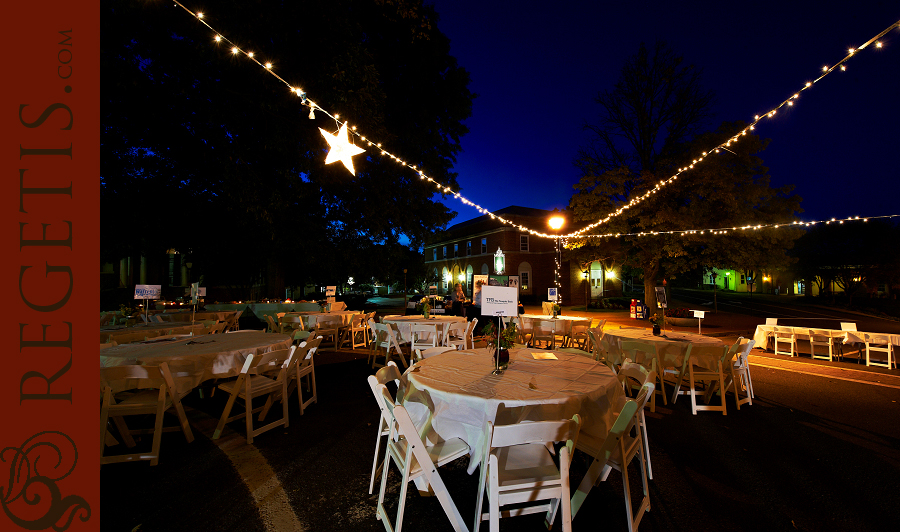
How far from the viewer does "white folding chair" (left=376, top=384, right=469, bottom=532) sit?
1.91m

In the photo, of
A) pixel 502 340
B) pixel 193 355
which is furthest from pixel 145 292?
pixel 502 340

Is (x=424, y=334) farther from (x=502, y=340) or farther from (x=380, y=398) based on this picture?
(x=380, y=398)

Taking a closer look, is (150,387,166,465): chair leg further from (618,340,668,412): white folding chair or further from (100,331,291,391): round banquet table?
(618,340,668,412): white folding chair

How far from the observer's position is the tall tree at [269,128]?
32.2 ft

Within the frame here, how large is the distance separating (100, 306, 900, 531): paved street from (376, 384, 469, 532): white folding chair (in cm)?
40

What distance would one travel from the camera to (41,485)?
1.61 metres

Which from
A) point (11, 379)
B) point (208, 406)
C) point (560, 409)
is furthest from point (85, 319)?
point (208, 406)

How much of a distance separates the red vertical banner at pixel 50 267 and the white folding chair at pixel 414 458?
4.57 ft

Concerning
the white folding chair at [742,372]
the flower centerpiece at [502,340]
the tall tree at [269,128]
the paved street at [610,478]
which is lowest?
the paved street at [610,478]

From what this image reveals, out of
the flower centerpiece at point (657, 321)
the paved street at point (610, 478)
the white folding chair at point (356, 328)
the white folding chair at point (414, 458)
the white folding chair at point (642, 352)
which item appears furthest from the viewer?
the white folding chair at point (356, 328)

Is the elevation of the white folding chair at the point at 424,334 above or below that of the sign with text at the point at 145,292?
below

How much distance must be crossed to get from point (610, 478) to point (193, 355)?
418 cm

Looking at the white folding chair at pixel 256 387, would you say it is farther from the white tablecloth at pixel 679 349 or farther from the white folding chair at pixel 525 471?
the white tablecloth at pixel 679 349

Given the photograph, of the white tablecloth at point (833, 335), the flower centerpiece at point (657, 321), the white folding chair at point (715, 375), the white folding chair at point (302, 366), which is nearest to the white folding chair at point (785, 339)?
the white tablecloth at point (833, 335)
